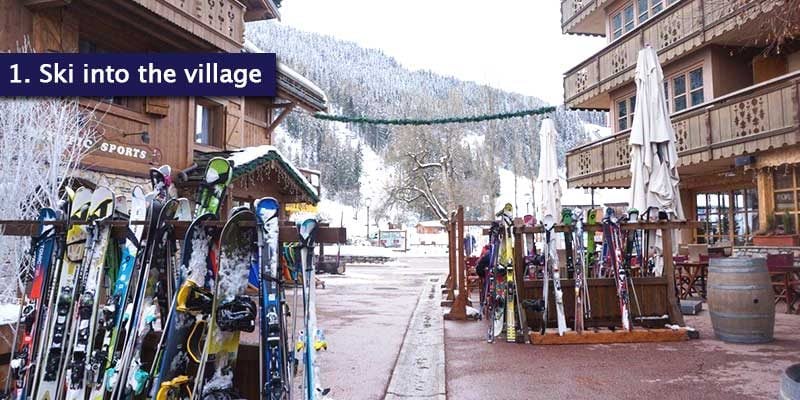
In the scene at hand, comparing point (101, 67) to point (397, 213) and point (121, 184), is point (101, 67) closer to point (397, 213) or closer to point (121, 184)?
point (121, 184)

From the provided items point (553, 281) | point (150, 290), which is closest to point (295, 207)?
point (553, 281)

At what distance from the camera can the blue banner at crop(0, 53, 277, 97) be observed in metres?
7.84

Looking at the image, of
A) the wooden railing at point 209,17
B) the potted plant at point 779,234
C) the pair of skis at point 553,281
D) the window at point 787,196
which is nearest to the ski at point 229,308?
the pair of skis at point 553,281

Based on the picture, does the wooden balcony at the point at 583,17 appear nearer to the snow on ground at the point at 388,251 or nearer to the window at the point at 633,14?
the window at the point at 633,14

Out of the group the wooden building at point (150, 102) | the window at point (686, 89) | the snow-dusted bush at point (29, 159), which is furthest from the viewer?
the window at point (686, 89)

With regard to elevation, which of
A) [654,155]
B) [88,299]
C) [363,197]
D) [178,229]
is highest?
[363,197]

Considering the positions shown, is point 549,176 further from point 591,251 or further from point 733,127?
point 591,251

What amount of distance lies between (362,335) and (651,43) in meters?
11.5

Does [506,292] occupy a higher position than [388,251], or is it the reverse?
[506,292]

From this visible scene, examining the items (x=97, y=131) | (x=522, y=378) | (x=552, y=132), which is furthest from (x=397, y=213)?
(x=522, y=378)

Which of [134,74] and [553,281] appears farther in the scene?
[134,74]

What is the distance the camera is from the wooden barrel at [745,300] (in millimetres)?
5609

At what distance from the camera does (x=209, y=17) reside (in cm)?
1062

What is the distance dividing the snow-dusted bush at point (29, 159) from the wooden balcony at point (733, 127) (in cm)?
1188
